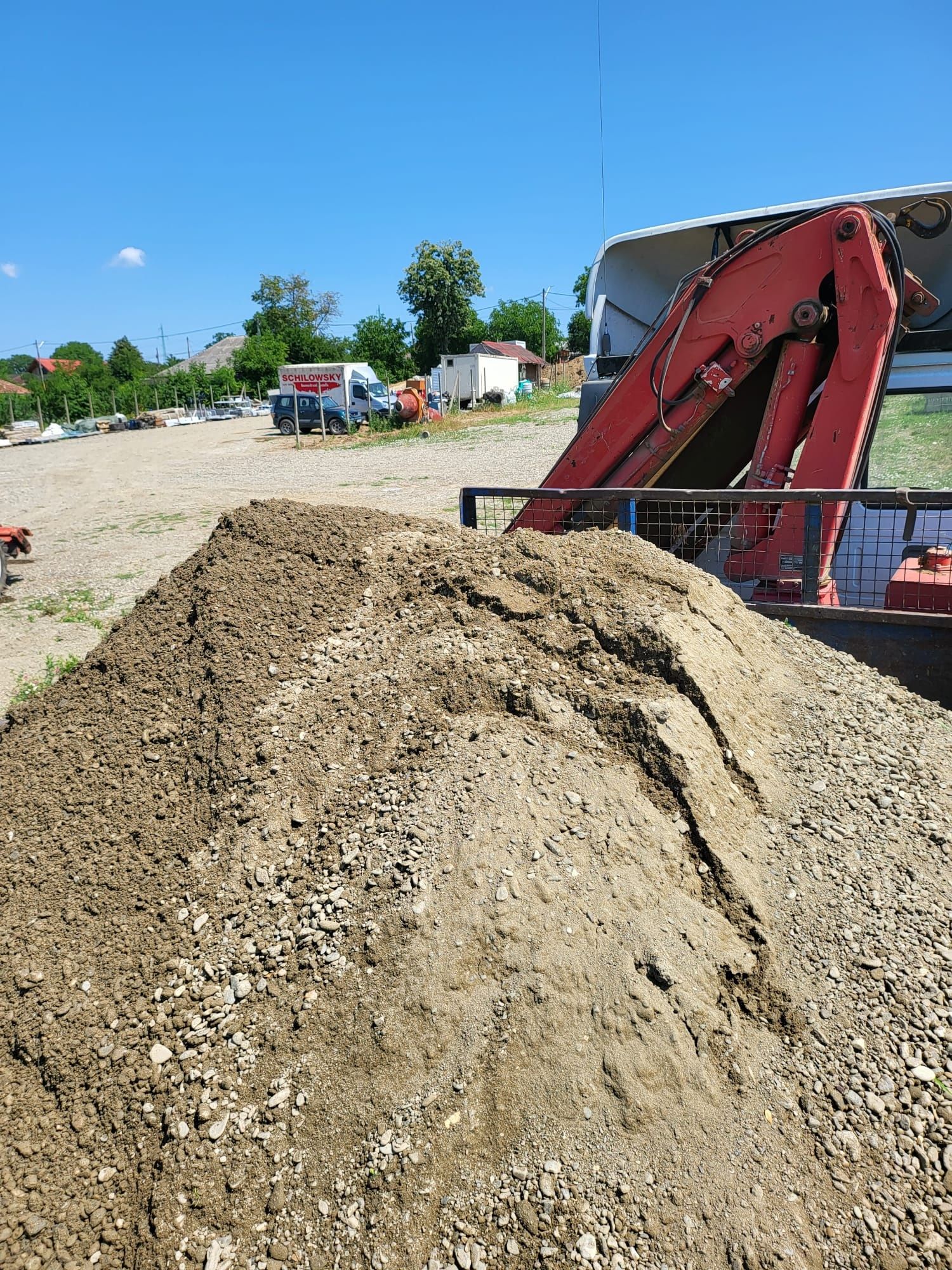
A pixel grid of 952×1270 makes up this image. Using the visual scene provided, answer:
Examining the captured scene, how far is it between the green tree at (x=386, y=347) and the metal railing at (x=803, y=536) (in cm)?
4588

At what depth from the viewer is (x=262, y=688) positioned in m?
3.30

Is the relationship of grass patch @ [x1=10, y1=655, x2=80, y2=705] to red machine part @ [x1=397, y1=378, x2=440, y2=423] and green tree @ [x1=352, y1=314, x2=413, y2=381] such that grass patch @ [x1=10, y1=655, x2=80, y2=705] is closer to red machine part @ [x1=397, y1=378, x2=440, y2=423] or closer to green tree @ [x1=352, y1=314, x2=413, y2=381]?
red machine part @ [x1=397, y1=378, x2=440, y2=423]

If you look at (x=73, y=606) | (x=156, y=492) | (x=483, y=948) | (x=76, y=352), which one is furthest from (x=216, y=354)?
(x=483, y=948)

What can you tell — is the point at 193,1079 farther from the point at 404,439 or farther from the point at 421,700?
the point at 404,439

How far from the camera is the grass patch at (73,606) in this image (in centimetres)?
802

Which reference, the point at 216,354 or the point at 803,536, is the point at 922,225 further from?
the point at 216,354

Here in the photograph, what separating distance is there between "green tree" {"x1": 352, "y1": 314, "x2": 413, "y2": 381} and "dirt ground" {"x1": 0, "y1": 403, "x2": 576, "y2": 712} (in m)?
16.4

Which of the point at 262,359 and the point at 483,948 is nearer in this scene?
the point at 483,948

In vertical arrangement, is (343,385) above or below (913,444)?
above

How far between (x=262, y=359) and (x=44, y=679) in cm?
5258

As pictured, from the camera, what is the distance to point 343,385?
30266mm

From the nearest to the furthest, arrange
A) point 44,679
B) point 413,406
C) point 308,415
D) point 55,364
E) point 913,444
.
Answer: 1. point 913,444
2. point 44,679
3. point 413,406
4. point 308,415
5. point 55,364

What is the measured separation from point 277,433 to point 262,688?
3182 centimetres

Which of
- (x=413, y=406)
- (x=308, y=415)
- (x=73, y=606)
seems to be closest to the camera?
(x=73, y=606)
